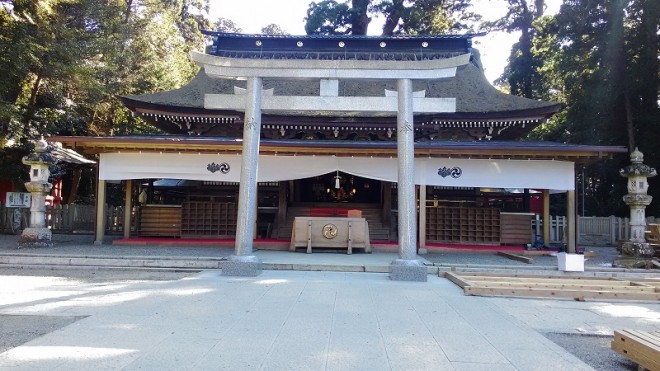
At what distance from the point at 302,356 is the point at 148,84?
19.3 metres

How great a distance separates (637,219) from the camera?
1037cm

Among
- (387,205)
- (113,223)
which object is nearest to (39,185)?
(113,223)

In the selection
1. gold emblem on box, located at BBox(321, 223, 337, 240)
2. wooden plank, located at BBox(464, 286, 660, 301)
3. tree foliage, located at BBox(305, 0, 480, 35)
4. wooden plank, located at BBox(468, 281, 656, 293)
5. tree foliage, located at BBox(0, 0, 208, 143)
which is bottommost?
wooden plank, located at BBox(464, 286, 660, 301)

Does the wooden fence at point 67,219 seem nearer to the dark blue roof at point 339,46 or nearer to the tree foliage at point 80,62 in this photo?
the tree foliage at point 80,62

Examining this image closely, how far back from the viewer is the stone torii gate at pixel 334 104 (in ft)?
25.5

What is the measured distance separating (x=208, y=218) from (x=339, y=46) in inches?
359

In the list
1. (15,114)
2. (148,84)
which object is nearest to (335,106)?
(15,114)

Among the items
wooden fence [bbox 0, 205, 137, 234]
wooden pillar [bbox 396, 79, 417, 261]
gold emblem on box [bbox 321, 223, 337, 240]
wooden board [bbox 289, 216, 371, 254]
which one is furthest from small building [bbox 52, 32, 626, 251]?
gold emblem on box [bbox 321, 223, 337, 240]

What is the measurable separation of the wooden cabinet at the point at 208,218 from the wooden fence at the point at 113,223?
2273 mm

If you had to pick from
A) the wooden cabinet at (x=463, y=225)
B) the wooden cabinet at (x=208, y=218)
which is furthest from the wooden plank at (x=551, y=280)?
the wooden cabinet at (x=208, y=218)

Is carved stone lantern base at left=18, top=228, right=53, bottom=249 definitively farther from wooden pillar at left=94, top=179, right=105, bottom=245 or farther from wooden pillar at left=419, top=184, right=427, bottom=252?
wooden pillar at left=419, top=184, right=427, bottom=252

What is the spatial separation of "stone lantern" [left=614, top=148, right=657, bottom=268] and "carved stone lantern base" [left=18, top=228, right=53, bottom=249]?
1409 cm

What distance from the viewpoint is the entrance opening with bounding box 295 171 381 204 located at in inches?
638

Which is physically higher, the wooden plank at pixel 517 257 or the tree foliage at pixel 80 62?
the tree foliage at pixel 80 62
